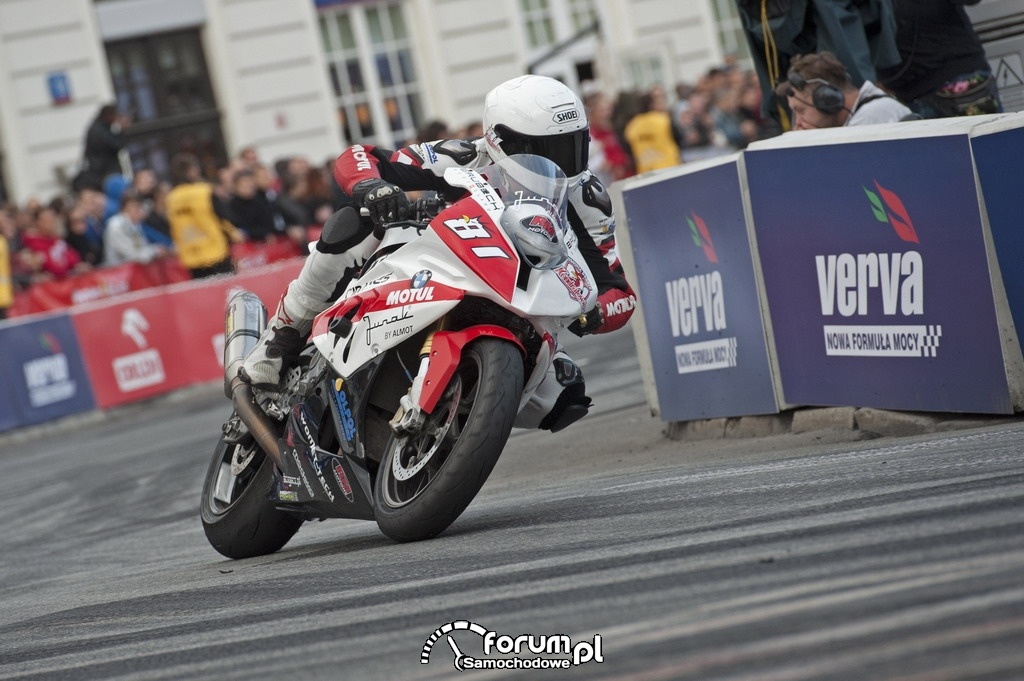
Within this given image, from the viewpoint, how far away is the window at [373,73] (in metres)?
29.1

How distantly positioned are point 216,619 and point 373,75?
2499cm

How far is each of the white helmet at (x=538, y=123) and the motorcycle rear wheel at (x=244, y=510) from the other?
1.67 meters

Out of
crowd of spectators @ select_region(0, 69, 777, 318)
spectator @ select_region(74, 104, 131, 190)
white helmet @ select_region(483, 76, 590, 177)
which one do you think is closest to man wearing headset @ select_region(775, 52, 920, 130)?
white helmet @ select_region(483, 76, 590, 177)

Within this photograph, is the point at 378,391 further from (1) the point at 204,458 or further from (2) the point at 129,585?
(1) the point at 204,458

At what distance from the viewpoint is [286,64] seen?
28.0 meters

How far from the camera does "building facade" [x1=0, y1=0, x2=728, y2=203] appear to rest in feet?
84.7

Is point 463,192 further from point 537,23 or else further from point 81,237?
point 537,23

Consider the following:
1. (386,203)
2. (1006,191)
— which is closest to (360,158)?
(386,203)

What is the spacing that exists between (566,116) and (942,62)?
12.1 ft

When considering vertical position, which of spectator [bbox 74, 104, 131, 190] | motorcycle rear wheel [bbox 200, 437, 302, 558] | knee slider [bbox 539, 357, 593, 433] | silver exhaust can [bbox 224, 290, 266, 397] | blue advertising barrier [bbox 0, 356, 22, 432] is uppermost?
spectator [bbox 74, 104, 131, 190]

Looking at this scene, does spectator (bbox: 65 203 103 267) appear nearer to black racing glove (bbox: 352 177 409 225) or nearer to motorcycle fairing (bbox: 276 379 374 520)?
motorcycle fairing (bbox: 276 379 374 520)

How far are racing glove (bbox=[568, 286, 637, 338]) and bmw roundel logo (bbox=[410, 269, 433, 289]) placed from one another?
0.55m

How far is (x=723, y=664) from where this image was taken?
137 inches

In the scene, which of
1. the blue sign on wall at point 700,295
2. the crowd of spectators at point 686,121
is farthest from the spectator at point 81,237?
the blue sign on wall at point 700,295
